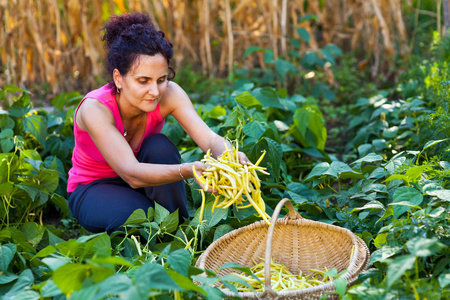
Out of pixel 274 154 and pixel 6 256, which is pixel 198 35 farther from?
pixel 6 256

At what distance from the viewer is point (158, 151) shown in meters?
2.15

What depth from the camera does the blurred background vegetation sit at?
14.2ft

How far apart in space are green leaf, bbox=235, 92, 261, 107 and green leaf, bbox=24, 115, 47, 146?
1064 millimetres

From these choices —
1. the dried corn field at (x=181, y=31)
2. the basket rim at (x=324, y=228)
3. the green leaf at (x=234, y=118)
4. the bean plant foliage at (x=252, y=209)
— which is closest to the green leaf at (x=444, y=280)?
the bean plant foliage at (x=252, y=209)

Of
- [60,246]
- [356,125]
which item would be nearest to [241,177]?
[60,246]

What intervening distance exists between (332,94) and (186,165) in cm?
251

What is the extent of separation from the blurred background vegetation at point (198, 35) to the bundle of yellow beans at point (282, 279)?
7.90 ft

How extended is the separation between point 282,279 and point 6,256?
983 mm

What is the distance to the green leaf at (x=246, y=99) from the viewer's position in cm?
269

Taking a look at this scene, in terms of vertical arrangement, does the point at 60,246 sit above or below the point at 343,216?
above

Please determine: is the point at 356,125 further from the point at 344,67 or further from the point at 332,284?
the point at 332,284

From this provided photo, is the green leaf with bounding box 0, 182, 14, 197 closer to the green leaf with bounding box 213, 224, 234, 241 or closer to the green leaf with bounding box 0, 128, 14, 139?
the green leaf with bounding box 0, 128, 14, 139

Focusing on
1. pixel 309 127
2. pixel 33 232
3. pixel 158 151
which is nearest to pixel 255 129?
pixel 158 151

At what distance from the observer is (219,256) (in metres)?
1.91
